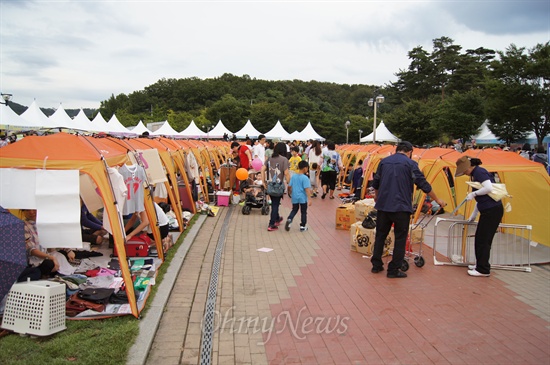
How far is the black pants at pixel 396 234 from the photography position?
244 inches

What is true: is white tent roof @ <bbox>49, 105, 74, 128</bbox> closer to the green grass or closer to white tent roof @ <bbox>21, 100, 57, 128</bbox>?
white tent roof @ <bbox>21, 100, 57, 128</bbox>

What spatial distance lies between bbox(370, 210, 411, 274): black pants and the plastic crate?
4440mm

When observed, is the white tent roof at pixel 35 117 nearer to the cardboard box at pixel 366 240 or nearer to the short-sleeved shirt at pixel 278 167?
the short-sleeved shirt at pixel 278 167

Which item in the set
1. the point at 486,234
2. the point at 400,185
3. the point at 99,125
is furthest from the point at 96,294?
the point at 99,125

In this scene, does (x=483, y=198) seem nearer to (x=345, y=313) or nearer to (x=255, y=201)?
(x=345, y=313)

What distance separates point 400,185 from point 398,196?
0.17 metres

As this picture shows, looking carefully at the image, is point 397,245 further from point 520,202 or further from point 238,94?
point 238,94

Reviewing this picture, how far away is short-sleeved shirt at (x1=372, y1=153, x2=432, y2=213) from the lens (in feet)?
20.1

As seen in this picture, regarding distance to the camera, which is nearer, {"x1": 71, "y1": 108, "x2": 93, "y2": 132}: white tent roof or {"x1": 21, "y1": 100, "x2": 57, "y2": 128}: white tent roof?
{"x1": 21, "y1": 100, "x2": 57, "y2": 128}: white tent roof

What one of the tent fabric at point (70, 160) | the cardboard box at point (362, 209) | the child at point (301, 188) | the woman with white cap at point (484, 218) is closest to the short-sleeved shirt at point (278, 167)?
the child at point (301, 188)

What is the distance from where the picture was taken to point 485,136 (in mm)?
28484

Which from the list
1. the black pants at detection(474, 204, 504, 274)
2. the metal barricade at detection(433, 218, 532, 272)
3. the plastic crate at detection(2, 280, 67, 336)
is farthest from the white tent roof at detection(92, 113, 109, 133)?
the black pants at detection(474, 204, 504, 274)

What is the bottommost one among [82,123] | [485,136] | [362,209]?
[362,209]

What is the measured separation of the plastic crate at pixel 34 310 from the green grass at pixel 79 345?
0.29ft
